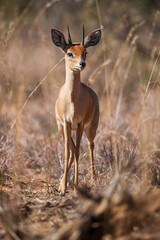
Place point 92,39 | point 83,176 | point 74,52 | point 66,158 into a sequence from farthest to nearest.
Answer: point 83,176 → point 92,39 → point 66,158 → point 74,52

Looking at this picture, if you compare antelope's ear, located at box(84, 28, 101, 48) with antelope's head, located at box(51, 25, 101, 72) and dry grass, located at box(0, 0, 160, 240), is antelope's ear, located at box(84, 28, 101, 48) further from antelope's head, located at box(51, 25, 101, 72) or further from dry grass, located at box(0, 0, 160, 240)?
dry grass, located at box(0, 0, 160, 240)

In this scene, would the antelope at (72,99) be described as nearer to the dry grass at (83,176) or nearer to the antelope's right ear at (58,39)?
the antelope's right ear at (58,39)

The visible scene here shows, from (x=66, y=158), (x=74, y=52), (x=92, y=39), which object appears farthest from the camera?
(x=92, y=39)

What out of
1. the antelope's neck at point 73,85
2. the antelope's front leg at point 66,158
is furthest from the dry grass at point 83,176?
the antelope's neck at point 73,85

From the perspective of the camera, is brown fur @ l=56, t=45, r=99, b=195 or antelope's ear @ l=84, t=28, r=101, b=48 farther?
antelope's ear @ l=84, t=28, r=101, b=48

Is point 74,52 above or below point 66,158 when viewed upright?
above

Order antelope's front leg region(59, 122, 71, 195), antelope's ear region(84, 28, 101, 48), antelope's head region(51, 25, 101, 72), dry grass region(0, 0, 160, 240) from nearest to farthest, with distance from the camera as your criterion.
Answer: dry grass region(0, 0, 160, 240), antelope's head region(51, 25, 101, 72), antelope's front leg region(59, 122, 71, 195), antelope's ear region(84, 28, 101, 48)

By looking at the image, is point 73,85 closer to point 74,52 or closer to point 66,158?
point 74,52

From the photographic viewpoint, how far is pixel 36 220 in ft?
10.0

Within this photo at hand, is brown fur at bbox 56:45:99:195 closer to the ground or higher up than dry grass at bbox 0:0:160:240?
higher up

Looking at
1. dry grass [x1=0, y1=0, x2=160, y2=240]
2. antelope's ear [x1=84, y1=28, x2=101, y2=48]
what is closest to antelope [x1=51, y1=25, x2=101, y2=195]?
antelope's ear [x1=84, y1=28, x2=101, y2=48]

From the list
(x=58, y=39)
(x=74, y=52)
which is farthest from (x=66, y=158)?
(x=58, y=39)

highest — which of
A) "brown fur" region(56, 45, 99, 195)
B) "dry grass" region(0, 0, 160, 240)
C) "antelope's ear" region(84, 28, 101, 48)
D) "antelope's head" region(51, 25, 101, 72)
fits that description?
"antelope's ear" region(84, 28, 101, 48)

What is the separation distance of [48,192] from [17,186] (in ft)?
1.43
